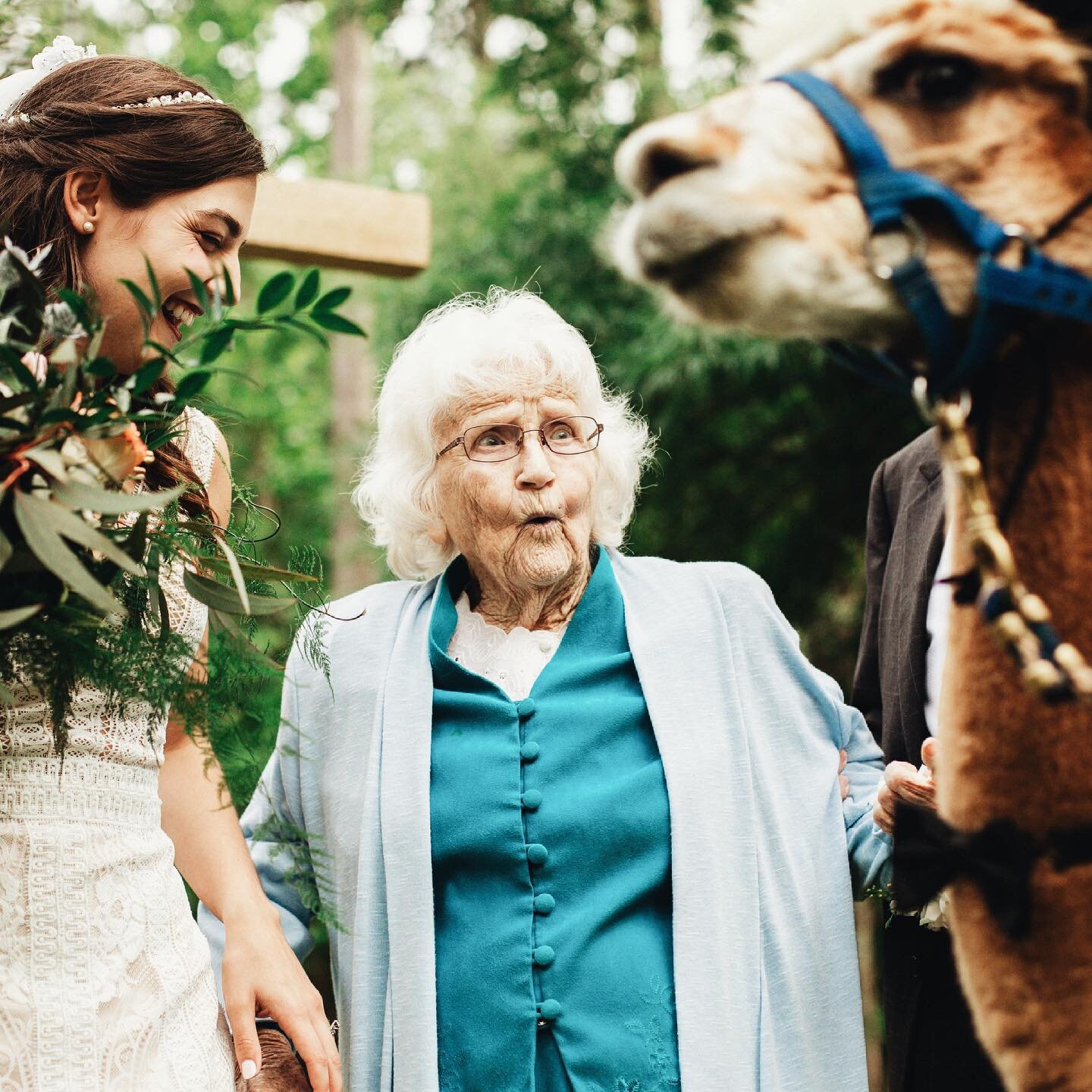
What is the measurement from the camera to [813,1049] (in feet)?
7.54

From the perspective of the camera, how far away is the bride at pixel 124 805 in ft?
6.28

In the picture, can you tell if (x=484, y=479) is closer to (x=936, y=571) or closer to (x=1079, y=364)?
(x=936, y=571)

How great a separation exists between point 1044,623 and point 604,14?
8223 mm

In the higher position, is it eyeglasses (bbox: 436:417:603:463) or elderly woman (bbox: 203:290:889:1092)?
eyeglasses (bbox: 436:417:603:463)

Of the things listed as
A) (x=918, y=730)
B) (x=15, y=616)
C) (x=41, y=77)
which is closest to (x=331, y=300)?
(x=15, y=616)

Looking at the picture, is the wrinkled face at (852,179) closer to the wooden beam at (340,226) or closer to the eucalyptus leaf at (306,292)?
the eucalyptus leaf at (306,292)

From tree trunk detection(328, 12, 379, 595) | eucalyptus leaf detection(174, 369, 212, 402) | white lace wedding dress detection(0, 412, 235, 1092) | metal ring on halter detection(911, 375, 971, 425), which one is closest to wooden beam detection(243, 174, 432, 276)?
white lace wedding dress detection(0, 412, 235, 1092)

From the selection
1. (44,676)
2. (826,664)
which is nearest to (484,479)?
(44,676)

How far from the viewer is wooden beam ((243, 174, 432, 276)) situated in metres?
4.11

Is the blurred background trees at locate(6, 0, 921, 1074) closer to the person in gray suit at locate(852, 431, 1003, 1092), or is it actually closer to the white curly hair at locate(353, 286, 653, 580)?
the white curly hair at locate(353, 286, 653, 580)

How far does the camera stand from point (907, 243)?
117cm

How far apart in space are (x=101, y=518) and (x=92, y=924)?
0.63m

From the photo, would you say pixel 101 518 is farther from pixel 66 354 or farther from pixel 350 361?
pixel 350 361

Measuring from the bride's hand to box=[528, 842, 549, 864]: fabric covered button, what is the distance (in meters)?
0.44
